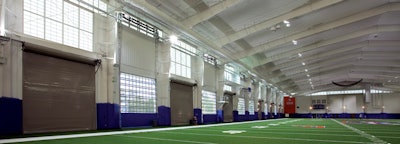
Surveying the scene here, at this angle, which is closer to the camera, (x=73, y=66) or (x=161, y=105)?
(x=73, y=66)

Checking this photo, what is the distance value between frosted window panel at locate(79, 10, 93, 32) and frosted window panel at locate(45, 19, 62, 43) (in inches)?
59.2

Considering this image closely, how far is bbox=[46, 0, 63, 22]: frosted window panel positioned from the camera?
15383 millimetres

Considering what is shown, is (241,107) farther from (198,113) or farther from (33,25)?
(33,25)

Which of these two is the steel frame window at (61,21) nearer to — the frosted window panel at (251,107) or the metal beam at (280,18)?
the metal beam at (280,18)

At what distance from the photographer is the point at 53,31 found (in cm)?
1553

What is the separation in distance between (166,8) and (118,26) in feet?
11.2

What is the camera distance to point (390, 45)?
1335 inches

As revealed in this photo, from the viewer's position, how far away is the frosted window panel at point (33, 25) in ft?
46.5

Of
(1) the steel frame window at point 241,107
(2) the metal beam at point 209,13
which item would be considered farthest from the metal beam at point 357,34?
(2) the metal beam at point 209,13

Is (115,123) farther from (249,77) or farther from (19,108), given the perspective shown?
(249,77)

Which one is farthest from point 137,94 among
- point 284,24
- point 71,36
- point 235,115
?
point 235,115

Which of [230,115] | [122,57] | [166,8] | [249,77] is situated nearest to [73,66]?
[122,57]

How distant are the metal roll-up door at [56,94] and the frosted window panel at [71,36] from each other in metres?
0.98

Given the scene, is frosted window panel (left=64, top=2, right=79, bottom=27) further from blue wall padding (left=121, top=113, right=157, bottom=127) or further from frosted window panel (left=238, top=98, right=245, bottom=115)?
frosted window panel (left=238, top=98, right=245, bottom=115)
